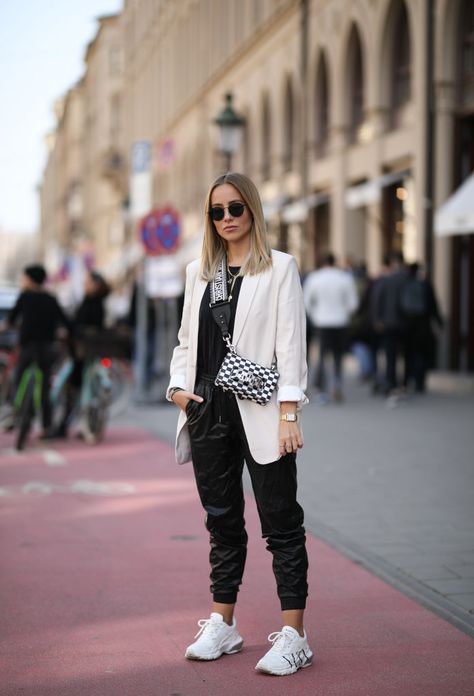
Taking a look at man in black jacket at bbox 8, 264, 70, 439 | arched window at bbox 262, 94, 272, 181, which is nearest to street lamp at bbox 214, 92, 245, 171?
man in black jacket at bbox 8, 264, 70, 439

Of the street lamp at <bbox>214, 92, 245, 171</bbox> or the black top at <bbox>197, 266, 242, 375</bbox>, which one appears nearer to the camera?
the black top at <bbox>197, 266, 242, 375</bbox>

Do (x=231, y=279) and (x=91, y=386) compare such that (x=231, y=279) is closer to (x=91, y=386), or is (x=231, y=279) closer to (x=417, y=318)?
(x=91, y=386)

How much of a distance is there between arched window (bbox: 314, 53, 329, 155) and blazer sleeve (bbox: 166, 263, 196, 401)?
77.7 ft

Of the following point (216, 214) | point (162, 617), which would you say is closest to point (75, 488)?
point (162, 617)

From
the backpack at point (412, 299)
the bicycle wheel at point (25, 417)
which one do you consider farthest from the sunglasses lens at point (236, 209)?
the backpack at point (412, 299)

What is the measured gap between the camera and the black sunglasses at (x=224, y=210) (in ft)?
15.7

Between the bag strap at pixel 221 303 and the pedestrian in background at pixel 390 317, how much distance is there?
1214 centimetres

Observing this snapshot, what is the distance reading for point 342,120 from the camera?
26.2 meters

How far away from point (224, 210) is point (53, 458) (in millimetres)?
7409

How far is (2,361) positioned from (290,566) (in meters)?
11.8

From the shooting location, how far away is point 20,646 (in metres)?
5.08

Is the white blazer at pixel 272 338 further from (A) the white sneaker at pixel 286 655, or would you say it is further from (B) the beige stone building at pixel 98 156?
(B) the beige stone building at pixel 98 156

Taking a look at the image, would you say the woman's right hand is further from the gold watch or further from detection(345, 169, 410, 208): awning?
detection(345, 169, 410, 208): awning

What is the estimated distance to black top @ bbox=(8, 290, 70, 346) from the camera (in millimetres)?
12703
